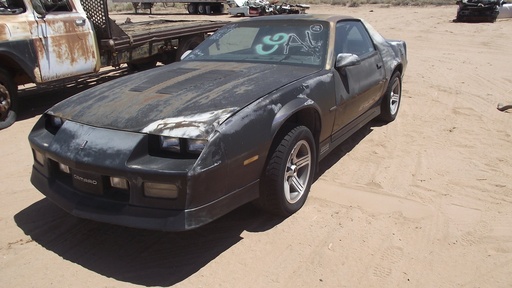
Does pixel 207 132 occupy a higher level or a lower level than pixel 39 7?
lower

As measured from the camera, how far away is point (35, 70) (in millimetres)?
6484

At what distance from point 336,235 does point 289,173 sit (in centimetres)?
59

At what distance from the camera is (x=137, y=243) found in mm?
3365

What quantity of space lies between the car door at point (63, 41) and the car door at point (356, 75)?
430cm

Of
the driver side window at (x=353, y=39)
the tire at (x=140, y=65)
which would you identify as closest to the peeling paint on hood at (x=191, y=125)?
the driver side window at (x=353, y=39)

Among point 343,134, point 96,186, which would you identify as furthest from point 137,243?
point 343,134

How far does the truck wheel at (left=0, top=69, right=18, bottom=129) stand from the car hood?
3.14m

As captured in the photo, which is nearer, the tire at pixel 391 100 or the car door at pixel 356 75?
the car door at pixel 356 75

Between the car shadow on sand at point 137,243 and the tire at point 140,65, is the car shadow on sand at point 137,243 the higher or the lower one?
the lower one

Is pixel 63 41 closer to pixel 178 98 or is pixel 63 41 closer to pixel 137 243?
pixel 178 98

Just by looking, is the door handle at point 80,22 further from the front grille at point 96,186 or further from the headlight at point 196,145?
the headlight at point 196,145

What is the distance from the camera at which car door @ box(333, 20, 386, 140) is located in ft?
14.3

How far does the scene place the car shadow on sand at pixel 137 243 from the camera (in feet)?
9.97

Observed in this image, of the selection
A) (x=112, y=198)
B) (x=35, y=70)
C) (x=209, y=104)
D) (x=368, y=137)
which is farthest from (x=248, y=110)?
(x=35, y=70)
